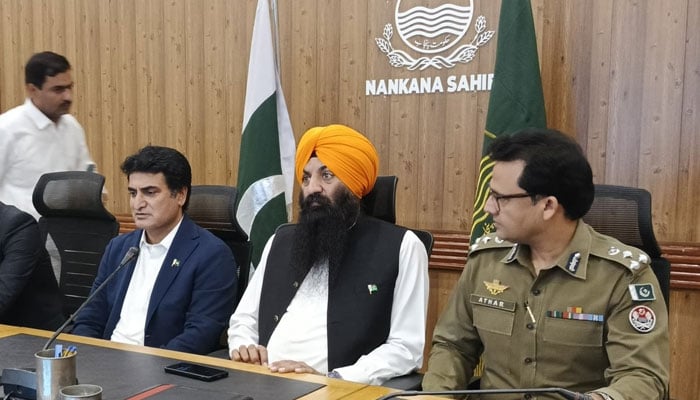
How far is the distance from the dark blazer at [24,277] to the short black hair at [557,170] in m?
2.02

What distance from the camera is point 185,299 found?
7.86 ft

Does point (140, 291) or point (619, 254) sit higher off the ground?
point (619, 254)

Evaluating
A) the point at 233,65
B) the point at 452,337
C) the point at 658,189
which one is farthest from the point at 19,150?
the point at 658,189

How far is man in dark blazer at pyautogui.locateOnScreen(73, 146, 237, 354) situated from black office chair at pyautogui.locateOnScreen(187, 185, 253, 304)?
0.15m

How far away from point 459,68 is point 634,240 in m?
1.95

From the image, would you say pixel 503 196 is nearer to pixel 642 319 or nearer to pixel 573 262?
pixel 573 262

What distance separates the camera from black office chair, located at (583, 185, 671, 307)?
6.13 feet

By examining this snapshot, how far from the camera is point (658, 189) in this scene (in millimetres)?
3180

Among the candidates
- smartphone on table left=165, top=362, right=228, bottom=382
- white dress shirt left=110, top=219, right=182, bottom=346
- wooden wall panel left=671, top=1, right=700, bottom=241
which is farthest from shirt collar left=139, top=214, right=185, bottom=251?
wooden wall panel left=671, top=1, right=700, bottom=241

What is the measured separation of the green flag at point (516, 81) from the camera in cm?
304

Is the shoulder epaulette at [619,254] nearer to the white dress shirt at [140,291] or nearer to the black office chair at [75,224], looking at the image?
the white dress shirt at [140,291]

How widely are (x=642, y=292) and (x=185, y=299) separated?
1535mm

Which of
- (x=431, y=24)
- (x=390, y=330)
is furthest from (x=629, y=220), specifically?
(x=431, y=24)

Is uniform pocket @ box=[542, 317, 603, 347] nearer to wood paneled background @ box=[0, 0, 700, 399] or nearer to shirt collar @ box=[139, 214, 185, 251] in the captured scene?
shirt collar @ box=[139, 214, 185, 251]
